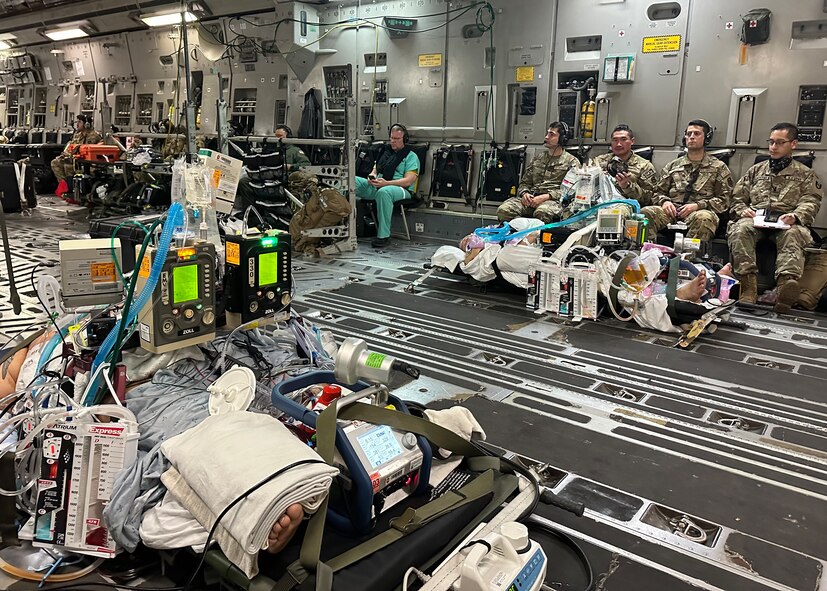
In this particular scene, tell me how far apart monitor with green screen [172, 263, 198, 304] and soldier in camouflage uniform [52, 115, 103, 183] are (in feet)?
28.4

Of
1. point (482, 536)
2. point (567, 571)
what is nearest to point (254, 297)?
point (482, 536)

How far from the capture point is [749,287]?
5391 millimetres

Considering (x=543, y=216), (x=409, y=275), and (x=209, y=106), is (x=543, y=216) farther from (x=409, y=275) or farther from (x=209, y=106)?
(x=209, y=106)

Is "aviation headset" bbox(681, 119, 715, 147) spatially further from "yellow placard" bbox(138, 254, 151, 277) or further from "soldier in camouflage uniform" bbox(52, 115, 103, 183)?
"soldier in camouflage uniform" bbox(52, 115, 103, 183)

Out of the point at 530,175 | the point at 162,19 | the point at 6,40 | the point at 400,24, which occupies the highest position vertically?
the point at 6,40

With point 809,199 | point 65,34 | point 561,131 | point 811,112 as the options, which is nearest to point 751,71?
point 811,112

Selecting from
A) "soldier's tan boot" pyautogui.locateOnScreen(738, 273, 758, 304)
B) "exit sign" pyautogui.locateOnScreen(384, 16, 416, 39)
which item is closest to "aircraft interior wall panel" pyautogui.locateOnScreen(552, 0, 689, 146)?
"soldier's tan boot" pyautogui.locateOnScreen(738, 273, 758, 304)

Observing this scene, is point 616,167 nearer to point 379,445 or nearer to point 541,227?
point 541,227

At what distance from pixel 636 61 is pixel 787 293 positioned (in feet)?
9.87

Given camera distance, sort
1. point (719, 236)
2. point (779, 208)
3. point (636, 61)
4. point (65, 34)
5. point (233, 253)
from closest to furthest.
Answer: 1. point (233, 253)
2. point (779, 208)
3. point (719, 236)
4. point (636, 61)
5. point (65, 34)

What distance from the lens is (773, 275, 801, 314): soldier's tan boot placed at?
500 cm

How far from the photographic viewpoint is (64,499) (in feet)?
6.23

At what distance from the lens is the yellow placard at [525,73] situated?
7.36 meters

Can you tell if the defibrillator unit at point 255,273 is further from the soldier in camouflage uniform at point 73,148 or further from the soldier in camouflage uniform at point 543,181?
the soldier in camouflage uniform at point 73,148
